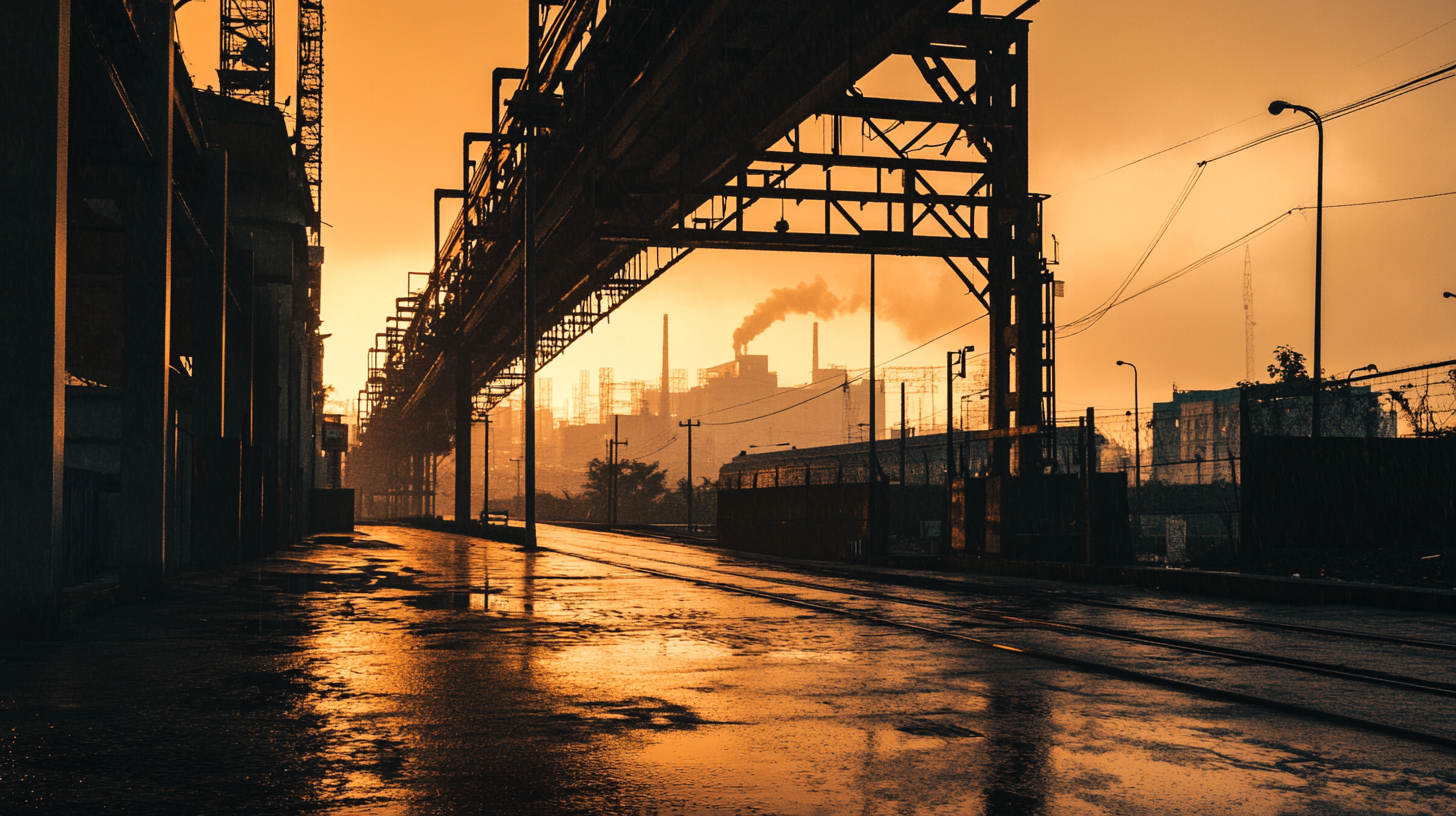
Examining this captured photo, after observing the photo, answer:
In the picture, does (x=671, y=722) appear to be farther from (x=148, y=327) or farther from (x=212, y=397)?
(x=212, y=397)

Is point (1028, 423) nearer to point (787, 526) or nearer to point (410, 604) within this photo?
point (787, 526)

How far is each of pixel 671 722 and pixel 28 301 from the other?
7393 mm

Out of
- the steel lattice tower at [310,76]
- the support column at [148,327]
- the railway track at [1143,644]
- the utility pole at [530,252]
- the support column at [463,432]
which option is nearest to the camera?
the railway track at [1143,644]

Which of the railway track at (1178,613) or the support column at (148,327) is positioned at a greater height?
the support column at (148,327)

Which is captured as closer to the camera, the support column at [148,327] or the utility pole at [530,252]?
the support column at [148,327]

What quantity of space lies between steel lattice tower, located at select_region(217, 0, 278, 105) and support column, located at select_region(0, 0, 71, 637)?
2374 inches

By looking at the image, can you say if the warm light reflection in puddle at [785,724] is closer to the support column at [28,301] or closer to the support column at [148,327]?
the support column at [28,301]

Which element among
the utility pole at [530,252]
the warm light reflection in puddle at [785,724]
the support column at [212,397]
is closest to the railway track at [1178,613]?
the warm light reflection in puddle at [785,724]

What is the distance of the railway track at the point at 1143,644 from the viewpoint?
802 centimetres

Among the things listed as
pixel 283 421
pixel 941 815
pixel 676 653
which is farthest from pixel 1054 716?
pixel 283 421

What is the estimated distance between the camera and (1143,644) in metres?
11.4

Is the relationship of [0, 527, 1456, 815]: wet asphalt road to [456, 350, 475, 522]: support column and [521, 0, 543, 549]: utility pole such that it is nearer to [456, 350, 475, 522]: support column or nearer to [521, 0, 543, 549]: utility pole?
[521, 0, 543, 549]: utility pole

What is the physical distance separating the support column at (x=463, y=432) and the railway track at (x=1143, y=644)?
33.4 meters

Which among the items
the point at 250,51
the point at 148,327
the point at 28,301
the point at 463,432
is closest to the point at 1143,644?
the point at 28,301
